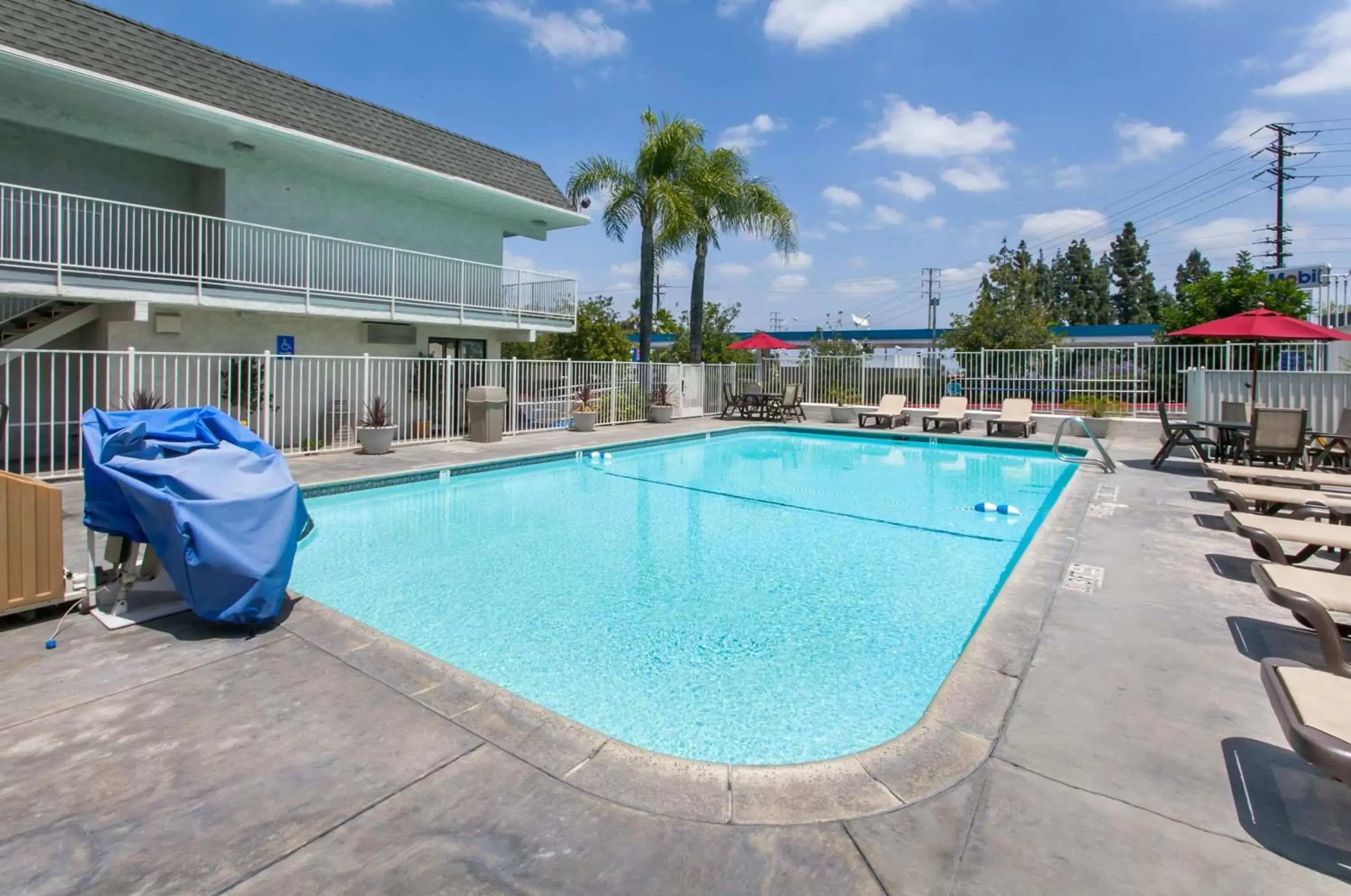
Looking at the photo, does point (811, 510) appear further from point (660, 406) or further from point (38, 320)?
point (38, 320)

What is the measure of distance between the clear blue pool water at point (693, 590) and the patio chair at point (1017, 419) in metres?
5.84

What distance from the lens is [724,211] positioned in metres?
21.4

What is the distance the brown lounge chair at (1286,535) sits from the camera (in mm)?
4727

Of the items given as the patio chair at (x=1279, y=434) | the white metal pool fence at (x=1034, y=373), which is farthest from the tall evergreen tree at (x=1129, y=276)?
the patio chair at (x=1279, y=434)

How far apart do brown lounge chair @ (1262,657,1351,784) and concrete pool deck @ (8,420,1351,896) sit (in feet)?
1.14

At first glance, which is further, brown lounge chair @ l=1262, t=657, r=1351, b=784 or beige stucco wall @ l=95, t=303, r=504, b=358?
beige stucco wall @ l=95, t=303, r=504, b=358

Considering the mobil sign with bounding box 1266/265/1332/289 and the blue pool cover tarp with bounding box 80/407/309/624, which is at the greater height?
the mobil sign with bounding box 1266/265/1332/289

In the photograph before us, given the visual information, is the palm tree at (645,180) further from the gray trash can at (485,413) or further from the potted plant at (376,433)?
the potted plant at (376,433)

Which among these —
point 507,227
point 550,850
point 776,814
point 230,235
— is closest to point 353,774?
point 550,850

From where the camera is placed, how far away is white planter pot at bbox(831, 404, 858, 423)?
66.6 ft

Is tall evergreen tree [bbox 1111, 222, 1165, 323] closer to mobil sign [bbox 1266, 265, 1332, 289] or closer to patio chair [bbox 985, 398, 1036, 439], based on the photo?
mobil sign [bbox 1266, 265, 1332, 289]

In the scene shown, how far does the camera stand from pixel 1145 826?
2377 mm

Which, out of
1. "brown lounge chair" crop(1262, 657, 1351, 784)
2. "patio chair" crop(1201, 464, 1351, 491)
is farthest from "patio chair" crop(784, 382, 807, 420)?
"brown lounge chair" crop(1262, 657, 1351, 784)

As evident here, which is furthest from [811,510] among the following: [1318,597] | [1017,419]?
[1017,419]
